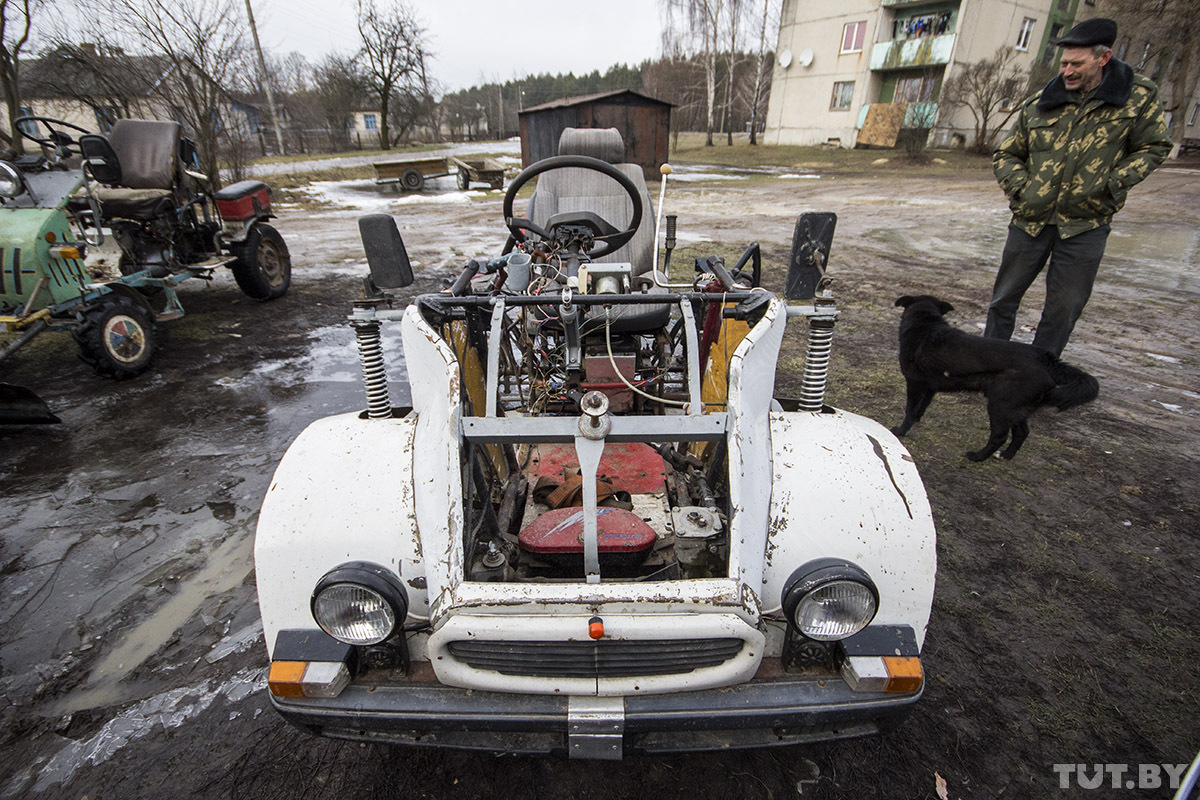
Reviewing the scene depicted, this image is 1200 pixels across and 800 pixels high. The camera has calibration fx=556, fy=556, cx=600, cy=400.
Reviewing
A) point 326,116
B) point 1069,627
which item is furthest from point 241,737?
point 326,116

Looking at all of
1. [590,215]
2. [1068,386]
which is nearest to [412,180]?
[590,215]

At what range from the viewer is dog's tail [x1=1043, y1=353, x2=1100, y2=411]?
320 centimetres

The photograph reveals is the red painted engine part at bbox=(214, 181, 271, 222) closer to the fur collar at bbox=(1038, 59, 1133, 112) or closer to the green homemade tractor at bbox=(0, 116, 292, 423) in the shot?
the green homemade tractor at bbox=(0, 116, 292, 423)

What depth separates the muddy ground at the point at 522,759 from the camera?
1.95 meters

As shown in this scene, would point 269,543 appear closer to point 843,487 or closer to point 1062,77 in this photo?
point 843,487

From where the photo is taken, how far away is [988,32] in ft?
83.0

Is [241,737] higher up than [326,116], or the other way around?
[326,116]

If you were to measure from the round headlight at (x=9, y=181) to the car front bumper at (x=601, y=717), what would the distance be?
5.87 meters

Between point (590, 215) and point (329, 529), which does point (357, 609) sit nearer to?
point (329, 529)

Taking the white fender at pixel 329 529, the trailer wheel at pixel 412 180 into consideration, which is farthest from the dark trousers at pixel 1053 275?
the trailer wheel at pixel 412 180

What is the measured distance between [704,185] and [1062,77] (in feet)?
51.0

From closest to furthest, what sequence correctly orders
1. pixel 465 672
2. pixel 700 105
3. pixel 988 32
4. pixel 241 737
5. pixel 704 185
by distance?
1. pixel 465 672
2. pixel 241 737
3. pixel 704 185
4. pixel 988 32
5. pixel 700 105

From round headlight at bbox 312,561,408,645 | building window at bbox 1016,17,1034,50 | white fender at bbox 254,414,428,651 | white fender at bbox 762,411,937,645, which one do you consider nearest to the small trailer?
white fender at bbox 254,414,428,651

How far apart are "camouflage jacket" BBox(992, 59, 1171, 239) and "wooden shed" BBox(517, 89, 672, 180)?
1371 cm
